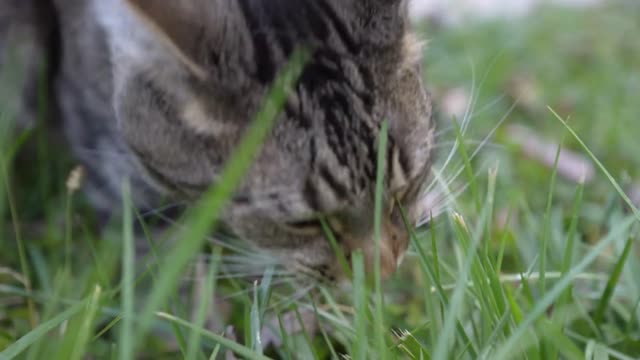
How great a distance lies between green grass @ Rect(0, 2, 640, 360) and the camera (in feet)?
2.48

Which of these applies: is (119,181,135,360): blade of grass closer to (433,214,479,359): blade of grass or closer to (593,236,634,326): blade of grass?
(433,214,479,359): blade of grass

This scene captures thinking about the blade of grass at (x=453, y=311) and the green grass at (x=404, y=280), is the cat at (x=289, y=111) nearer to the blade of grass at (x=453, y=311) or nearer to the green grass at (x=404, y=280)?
the green grass at (x=404, y=280)

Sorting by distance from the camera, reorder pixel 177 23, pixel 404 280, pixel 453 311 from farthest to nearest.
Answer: pixel 404 280, pixel 177 23, pixel 453 311

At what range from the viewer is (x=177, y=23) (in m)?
0.93

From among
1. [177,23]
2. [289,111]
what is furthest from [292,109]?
[177,23]

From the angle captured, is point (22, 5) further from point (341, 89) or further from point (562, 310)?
point (562, 310)

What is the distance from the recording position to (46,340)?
35.5 inches

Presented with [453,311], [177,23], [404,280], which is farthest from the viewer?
[404,280]

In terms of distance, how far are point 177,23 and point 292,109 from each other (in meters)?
0.16

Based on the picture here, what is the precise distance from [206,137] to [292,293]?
226 mm

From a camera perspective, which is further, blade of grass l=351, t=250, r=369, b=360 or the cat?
the cat

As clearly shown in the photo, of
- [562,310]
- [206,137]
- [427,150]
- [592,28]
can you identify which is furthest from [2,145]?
[592,28]

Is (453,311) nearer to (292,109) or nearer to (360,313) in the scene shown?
(360,313)

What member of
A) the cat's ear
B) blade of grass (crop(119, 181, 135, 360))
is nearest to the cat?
the cat's ear
